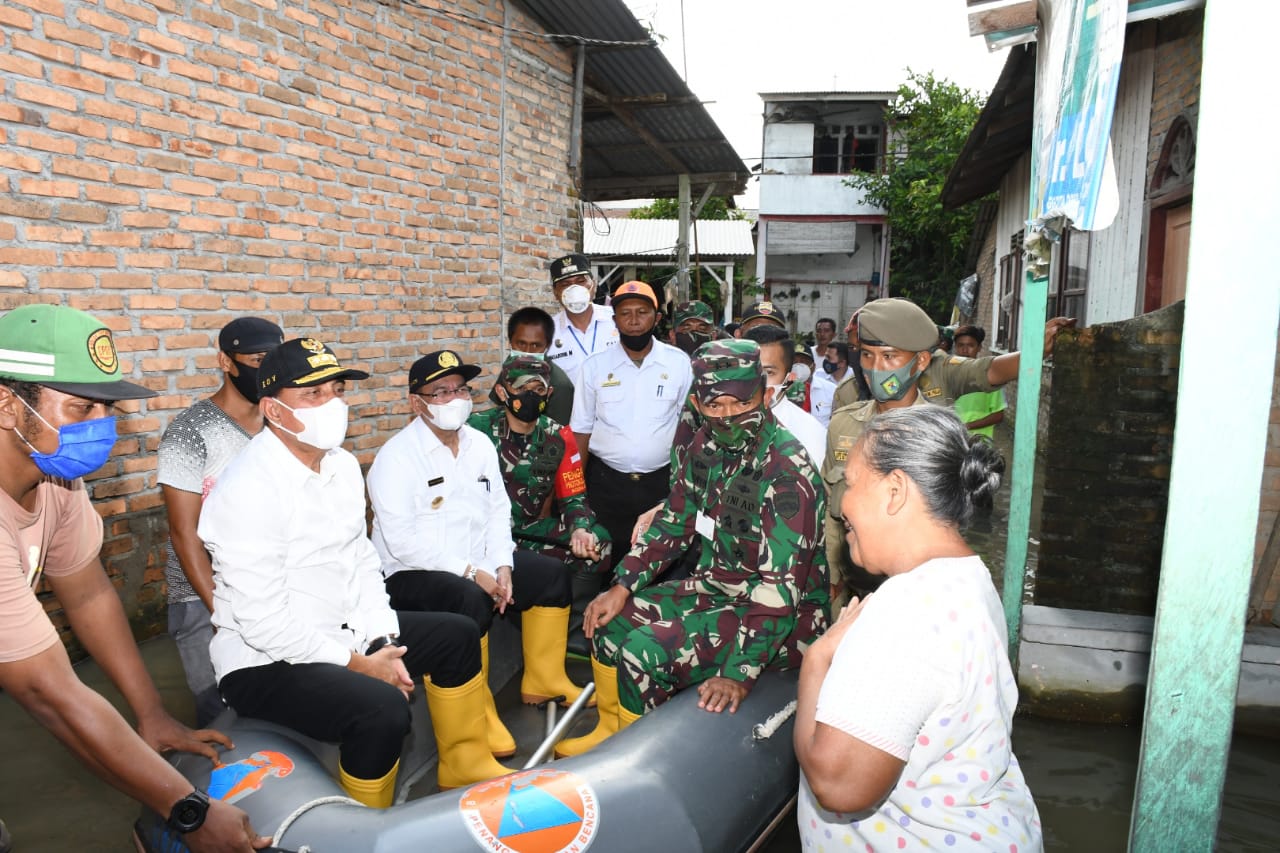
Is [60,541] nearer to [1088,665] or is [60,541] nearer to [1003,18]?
[1088,665]

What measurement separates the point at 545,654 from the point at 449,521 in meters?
0.79

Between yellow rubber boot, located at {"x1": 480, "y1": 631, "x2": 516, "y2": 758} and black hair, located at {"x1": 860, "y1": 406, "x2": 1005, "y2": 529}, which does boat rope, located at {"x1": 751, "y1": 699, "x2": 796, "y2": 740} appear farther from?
yellow rubber boot, located at {"x1": 480, "y1": 631, "x2": 516, "y2": 758}

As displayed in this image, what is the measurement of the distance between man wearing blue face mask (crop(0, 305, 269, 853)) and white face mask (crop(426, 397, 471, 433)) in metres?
1.27

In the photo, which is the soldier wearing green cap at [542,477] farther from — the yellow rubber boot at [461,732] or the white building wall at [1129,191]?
the white building wall at [1129,191]

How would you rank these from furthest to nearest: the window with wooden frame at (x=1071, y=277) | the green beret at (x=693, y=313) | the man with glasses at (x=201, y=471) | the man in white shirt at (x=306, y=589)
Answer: the window with wooden frame at (x=1071, y=277)
the green beret at (x=693, y=313)
the man with glasses at (x=201, y=471)
the man in white shirt at (x=306, y=589)

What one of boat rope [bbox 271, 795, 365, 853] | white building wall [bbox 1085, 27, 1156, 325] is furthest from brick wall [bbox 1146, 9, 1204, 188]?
boat rope [bbox 271, 795, 365, 853]

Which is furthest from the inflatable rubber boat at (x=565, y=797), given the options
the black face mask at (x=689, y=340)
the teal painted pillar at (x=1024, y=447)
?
the black face mask at (x=689, y=340)

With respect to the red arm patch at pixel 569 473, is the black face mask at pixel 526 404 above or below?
above

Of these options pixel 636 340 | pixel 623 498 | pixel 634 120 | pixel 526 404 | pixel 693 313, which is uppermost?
pixel 634 120

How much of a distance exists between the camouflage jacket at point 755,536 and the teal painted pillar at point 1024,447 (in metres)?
1.23

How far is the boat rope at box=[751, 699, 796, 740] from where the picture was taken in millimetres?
2383

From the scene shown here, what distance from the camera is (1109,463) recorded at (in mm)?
3727

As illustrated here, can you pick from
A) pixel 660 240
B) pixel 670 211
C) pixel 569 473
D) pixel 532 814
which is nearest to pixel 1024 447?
pixel 569 473

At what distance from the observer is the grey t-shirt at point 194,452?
2.77 meters
